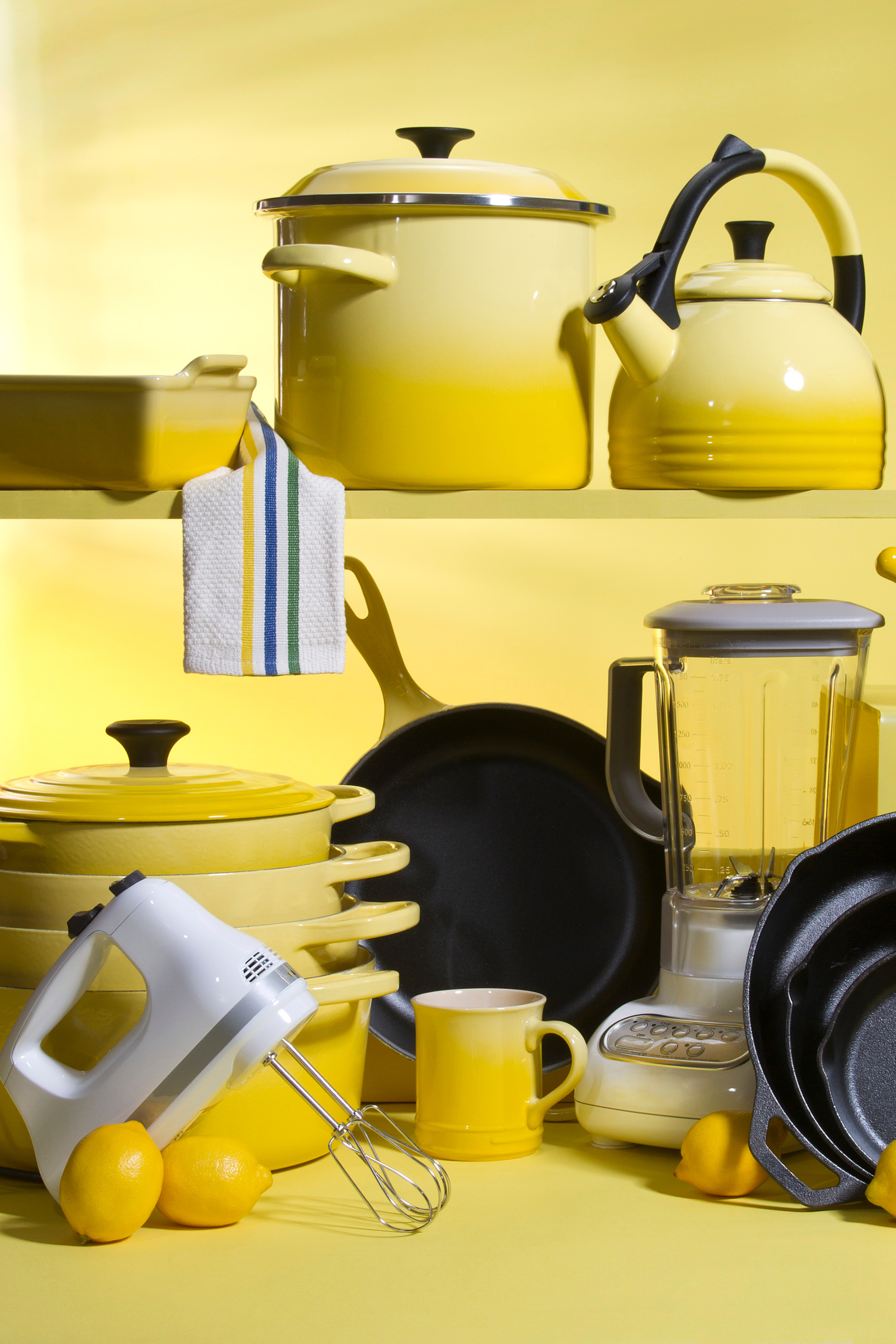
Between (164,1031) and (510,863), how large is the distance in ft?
1.32

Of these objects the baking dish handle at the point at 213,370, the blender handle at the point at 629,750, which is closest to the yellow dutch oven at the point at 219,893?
the blender handle at the point at 629,750

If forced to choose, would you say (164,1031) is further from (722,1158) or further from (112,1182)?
(722,1158)

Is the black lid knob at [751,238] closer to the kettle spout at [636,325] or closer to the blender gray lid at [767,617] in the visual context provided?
the kettle spout at [636,325]

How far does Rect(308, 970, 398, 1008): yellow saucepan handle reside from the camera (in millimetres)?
965

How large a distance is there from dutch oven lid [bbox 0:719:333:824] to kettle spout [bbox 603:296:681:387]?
14.6 inches

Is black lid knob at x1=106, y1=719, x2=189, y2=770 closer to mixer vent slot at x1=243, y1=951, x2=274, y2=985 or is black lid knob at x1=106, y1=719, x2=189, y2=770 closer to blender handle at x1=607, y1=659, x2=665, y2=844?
mixer vent slot at x1=243, y1=951, x2=274, y2=985

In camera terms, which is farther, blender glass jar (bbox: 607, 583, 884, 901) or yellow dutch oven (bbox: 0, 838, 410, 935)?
blender glass jar (bbox: 607, 583, 884, 901)

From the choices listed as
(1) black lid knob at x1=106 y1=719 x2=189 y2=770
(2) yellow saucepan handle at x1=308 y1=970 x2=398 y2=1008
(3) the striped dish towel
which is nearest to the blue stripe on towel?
(3) the striped dish towel

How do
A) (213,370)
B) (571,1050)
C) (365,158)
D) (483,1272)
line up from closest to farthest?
(483,1272) < (213,370) < (571,1050) < (365,158)

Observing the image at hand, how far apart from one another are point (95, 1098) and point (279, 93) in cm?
115

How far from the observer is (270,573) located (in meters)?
0.99

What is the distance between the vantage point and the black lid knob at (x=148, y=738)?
1.05 m

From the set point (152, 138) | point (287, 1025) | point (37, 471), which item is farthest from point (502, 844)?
point (152, 138)

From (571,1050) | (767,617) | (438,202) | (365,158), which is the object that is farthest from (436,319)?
(365,158)
